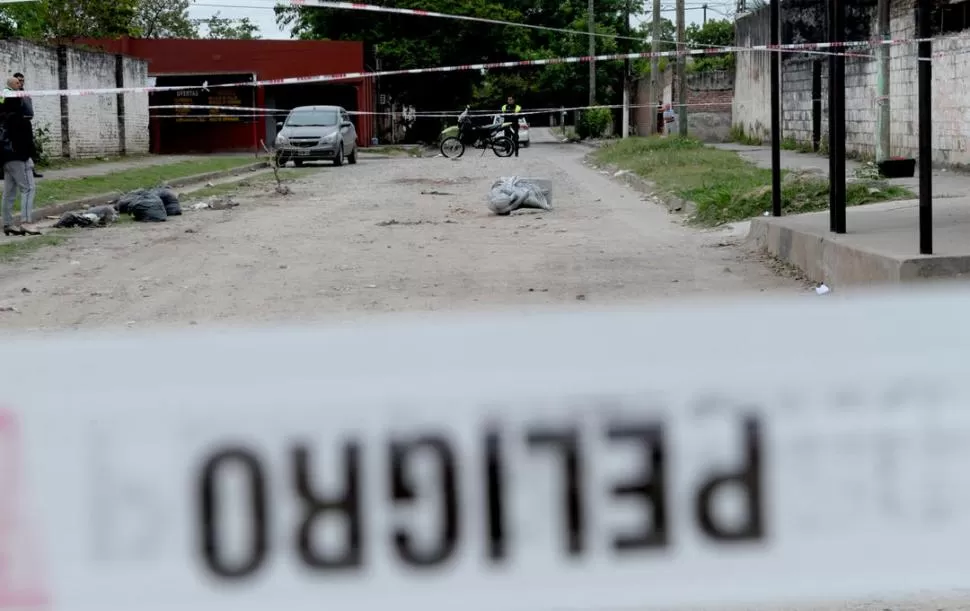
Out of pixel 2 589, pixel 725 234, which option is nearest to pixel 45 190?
pixel 725 234

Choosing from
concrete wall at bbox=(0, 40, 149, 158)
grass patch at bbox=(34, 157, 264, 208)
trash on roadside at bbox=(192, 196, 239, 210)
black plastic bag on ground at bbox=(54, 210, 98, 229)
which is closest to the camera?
black plastic bag on ground at bbox=(54, 210, 98, 229)

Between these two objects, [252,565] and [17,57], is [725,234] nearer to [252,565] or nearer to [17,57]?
[252,565]

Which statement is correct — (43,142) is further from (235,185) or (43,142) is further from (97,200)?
(97,200)

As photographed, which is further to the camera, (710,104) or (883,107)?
(710,104)

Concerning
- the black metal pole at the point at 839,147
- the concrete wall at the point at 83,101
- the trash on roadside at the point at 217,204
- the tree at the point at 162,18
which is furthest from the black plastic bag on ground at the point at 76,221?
the tree at the point at 162,18

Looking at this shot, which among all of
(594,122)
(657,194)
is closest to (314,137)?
(657,194)

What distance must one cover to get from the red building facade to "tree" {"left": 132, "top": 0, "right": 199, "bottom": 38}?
21.1 m

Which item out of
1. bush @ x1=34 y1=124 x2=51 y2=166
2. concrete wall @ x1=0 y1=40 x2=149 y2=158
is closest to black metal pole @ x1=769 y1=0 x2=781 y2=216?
bush @ x1=34 y1=124 x2=51 y2=166

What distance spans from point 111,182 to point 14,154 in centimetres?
848

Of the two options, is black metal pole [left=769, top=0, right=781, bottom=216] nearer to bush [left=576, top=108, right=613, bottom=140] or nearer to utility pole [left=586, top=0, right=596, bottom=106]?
utility pole [left=586, top=0, right=596, bottom=106]

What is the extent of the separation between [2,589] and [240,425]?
0.46m

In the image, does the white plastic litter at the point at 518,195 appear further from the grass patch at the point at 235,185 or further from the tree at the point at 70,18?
the tree at the point at 70,18

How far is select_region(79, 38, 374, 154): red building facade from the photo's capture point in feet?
143

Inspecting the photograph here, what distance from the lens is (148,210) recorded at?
1572 cm
